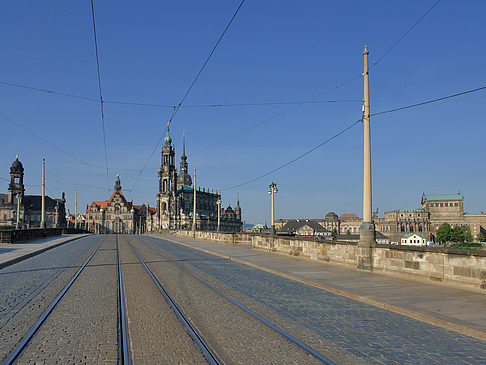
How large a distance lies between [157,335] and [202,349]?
1.17m

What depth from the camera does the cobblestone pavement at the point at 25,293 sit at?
7328mm

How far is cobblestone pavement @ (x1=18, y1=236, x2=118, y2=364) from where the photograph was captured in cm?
591

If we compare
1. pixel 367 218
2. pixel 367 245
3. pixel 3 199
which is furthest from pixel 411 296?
pixel 3 199

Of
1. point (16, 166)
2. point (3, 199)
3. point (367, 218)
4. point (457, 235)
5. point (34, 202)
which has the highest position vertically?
point (16, 166)

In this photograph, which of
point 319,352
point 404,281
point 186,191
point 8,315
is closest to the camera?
point 319,352

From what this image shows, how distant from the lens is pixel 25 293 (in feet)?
37.0

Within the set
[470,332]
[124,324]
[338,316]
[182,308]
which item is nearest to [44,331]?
[124,324]

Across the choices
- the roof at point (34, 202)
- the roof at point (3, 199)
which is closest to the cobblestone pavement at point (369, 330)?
the roof at point (34, 202)

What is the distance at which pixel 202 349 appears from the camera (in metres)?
6.28

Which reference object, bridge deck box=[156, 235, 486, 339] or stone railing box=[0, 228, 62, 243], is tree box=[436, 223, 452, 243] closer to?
stone railing box=[0, 228, 62, 243]

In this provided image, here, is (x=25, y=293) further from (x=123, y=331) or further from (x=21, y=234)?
(x=21, y=234)

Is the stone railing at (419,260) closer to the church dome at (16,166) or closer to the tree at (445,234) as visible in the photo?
the church dome at (16,166)

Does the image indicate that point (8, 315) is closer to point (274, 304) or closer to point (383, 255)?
point (274, 304)

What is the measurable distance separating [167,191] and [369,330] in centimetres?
16003
